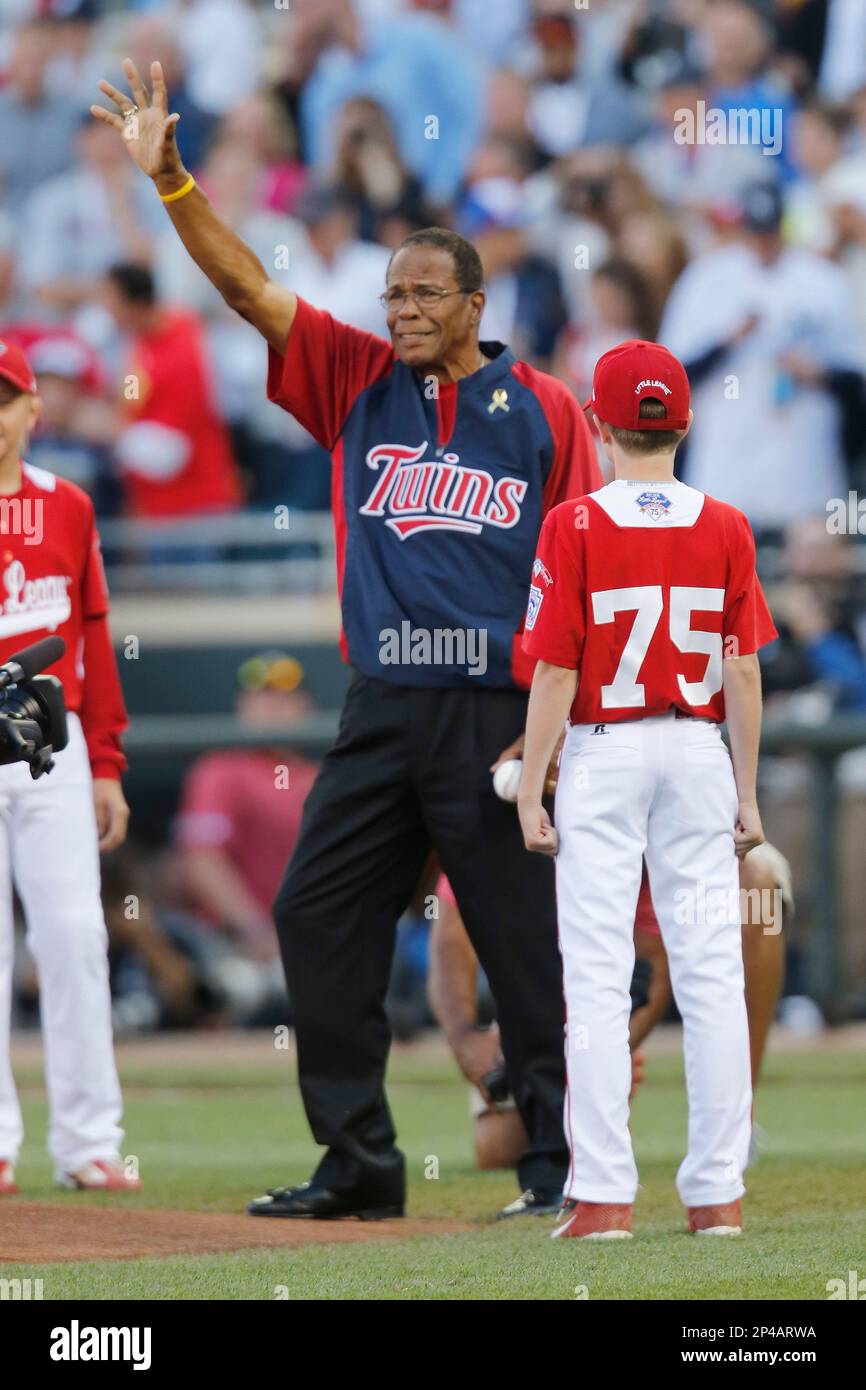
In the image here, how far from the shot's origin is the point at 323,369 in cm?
536

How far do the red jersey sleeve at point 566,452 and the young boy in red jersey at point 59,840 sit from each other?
143 centimetres

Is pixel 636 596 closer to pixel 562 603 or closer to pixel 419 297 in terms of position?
pixel 562 603

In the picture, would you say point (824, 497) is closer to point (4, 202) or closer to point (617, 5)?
point (617, 5)

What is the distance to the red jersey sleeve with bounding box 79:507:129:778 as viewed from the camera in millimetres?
6098

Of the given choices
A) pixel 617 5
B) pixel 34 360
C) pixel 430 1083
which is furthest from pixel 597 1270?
pixel 617 5

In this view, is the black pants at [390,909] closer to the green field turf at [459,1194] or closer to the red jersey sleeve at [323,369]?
the green field turf at [459,1194]

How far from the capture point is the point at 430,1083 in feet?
29.0

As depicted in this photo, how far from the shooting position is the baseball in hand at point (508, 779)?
5082mm

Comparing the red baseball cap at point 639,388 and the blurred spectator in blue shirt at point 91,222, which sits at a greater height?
the blurred spectator in blue shirt at point 91,222

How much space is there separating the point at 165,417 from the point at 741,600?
7400mm

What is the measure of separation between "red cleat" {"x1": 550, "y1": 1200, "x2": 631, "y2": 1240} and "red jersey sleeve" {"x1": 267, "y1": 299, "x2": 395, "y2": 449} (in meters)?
2.03

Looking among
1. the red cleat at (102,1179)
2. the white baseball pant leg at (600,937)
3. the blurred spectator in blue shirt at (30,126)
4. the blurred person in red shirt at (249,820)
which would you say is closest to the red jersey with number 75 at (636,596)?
the white baseball pant leg at (600,937)

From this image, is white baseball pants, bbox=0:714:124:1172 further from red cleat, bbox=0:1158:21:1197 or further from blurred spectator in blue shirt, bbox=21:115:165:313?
blurred spectator in blue shirt, bbox=21:115:165:313

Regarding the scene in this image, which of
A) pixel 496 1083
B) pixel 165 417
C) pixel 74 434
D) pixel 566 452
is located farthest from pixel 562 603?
pixel 74 434
